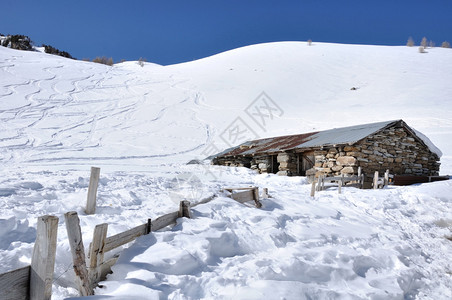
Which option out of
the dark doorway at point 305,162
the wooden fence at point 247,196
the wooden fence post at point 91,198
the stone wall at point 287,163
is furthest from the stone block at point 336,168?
the wooden fence post at point 91,198

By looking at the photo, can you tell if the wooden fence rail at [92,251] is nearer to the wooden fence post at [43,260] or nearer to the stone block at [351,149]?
the wooden fence post at [43,260]

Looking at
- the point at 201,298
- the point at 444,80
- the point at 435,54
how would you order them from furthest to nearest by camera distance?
1. the point at 435,54
2. the point at 444,80
3. the point at 201,298

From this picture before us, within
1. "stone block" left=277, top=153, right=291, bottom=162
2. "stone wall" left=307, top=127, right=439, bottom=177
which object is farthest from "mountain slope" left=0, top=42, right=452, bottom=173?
"stone block" left=277, top=153, right=291, bottom=162

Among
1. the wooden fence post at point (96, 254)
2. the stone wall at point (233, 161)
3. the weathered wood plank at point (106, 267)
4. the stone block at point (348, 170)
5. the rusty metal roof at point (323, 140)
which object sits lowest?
the weathered wood plank at point (106, 267)

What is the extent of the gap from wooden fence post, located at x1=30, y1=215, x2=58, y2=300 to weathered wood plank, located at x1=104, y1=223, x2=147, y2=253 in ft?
3.35

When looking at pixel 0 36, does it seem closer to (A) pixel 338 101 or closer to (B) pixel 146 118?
(B) pixel 146 118

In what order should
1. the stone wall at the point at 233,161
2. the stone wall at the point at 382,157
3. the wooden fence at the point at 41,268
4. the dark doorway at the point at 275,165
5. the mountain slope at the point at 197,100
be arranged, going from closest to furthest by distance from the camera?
the wooden fence at the point at 41,268 < the stone wall at the point at 382,157 < the dark doorway at the point at 275,165 < the stone wall at the point at 233,161 < the mountain slope at the point at 197,100

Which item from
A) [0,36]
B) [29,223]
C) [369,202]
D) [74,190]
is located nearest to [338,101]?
[369,202]

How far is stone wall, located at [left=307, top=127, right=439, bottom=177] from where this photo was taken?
1333cm

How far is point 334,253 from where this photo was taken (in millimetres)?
4977

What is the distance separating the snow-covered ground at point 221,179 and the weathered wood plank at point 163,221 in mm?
140

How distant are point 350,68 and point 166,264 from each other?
48343mm

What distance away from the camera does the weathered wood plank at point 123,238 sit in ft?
12.0

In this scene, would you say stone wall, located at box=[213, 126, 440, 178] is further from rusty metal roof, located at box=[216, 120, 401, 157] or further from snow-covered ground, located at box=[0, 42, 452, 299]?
snow-covered ground, located at box=[0, 42, 452, 299]
